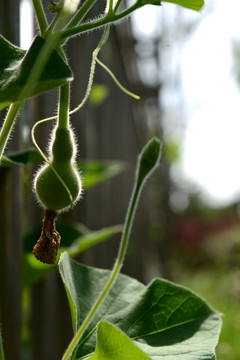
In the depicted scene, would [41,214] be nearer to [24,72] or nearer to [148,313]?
[148,313]

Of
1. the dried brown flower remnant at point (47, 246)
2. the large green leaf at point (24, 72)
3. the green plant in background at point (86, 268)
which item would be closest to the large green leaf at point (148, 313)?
the green plant in background at point (86, 268)

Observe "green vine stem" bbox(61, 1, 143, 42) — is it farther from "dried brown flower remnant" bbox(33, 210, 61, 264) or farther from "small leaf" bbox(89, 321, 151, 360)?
"small leaf" bbox(89, 321, 151, 360)

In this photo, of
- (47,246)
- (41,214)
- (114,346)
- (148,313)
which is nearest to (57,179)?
(47,246)

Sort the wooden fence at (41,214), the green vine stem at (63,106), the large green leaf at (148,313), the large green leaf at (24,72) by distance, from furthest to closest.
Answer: the wooden fence at (41,214), the large green leaf at (148,313), the green vine stem at (63,106), the large green leaf at (24,72)

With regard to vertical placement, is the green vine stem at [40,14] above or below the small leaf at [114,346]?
above

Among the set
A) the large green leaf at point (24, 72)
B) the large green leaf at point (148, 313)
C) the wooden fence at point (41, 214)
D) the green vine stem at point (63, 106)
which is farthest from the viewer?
the wooden fence at point (41, 214)

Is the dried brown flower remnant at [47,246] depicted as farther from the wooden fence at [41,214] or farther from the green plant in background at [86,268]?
the wooden fence at [41,214]

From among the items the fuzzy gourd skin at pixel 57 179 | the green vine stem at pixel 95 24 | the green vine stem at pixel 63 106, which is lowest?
the fuzzy gourd skin at pixel 57 179

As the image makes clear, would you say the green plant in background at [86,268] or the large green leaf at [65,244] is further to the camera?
the large green leaf at [65,244]

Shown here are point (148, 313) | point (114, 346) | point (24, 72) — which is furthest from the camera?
point (148, 313)
